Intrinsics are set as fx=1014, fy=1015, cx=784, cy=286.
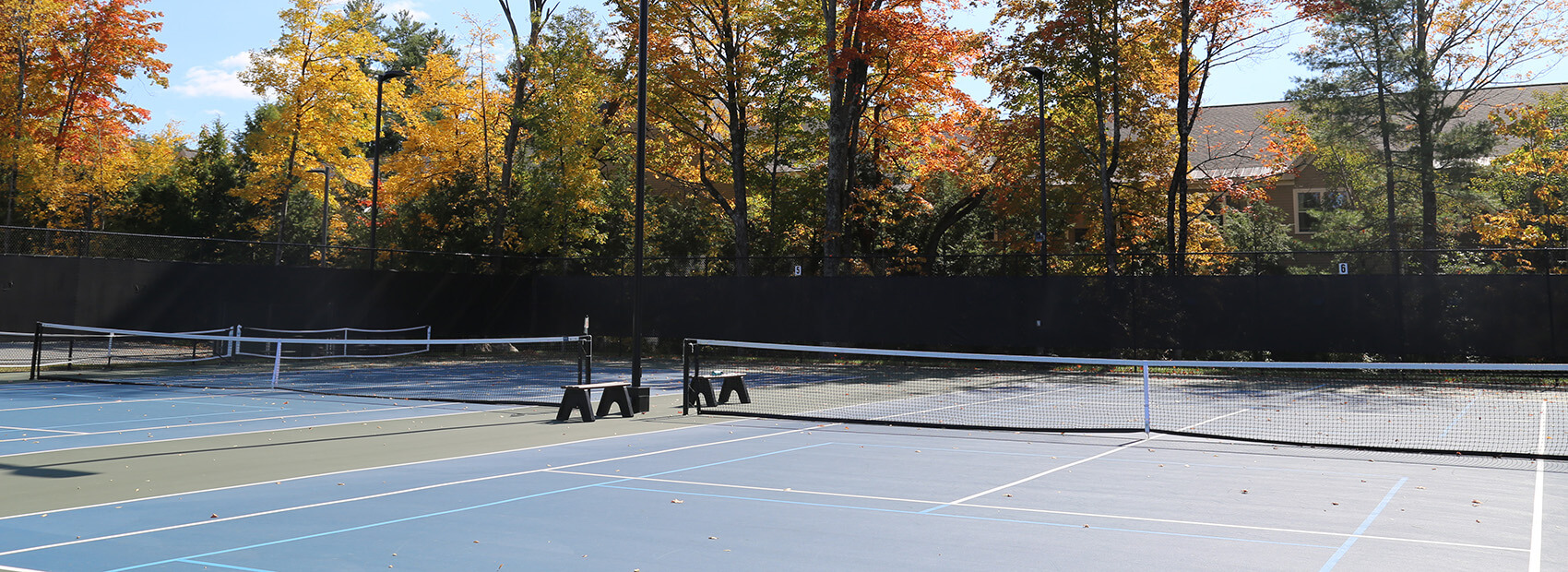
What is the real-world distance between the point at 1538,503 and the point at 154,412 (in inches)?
626

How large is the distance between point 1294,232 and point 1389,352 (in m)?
20.2

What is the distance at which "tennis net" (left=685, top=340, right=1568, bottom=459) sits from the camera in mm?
12383

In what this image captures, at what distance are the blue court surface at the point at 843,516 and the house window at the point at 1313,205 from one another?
27.4 meters

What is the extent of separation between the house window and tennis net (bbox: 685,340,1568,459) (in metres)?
12.9

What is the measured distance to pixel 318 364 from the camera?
25281 millimetres

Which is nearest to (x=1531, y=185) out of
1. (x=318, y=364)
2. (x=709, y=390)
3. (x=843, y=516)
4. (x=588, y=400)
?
(x=709, y=390)

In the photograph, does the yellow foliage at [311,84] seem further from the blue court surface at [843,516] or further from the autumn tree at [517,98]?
the blue court surface at [843,516]

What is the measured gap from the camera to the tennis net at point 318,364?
59.1 feet

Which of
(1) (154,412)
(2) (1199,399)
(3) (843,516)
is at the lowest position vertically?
(3) (843,516)

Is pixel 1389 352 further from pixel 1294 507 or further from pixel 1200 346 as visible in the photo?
pixel 1294 507

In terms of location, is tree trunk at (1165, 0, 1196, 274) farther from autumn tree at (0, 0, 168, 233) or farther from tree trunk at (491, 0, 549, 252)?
autumn tree at (0, 0, 168, 233)

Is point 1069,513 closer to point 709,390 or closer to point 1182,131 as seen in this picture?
point 709,390

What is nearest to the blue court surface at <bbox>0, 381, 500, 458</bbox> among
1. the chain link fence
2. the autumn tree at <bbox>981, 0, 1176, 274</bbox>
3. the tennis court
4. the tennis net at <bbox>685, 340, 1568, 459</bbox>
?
the tennis court

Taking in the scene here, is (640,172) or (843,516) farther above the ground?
(640,172)
